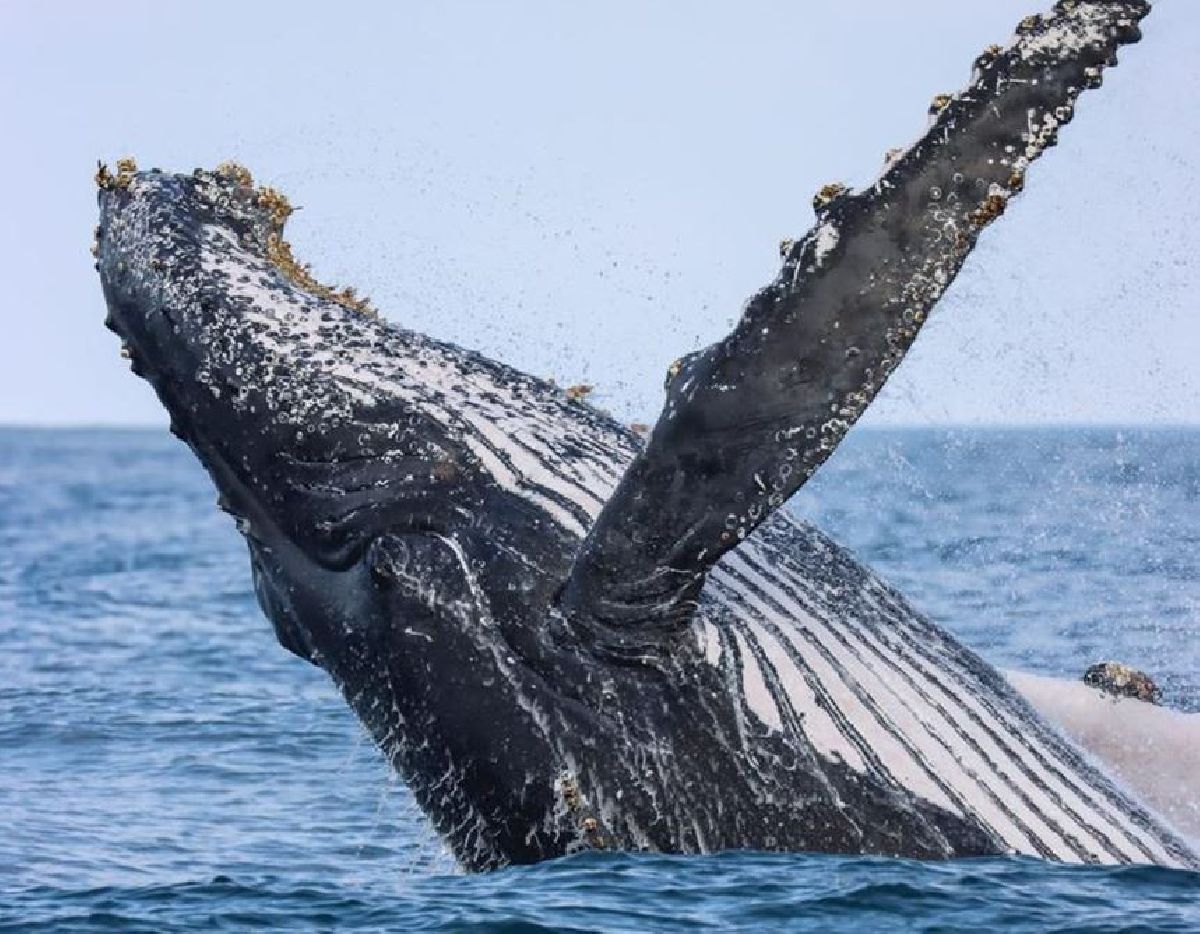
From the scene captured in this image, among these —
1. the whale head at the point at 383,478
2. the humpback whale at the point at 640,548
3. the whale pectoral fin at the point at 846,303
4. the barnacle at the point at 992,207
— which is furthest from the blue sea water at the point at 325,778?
the barnacle at the point at 992,207

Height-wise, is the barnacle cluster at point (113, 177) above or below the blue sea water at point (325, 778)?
above

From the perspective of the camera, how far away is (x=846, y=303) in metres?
7.44

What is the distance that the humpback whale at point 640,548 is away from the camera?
7449 millimetres

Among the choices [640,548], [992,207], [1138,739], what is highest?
[992,207]

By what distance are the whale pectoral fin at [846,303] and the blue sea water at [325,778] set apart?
1420 millimetres

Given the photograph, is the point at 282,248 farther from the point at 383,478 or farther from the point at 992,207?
the point at 992,207

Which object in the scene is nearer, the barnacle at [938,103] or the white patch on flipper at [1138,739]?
the barnacle at [938,103]

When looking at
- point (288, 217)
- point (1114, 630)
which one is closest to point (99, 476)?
point (1114, 630)

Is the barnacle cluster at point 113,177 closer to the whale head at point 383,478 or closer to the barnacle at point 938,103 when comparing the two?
the whale head at point 383,478

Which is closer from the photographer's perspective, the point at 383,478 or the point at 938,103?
the point at 938,103

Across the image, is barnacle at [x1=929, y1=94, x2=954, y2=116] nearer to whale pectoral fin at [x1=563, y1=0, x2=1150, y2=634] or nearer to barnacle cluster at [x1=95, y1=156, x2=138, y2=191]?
whale pectoral fin at [x1=563, y1=0, x2=1150, y2=634]

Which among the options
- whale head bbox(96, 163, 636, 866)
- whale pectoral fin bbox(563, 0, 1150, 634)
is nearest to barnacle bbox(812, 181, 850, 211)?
whale pectoral fin bbox(563, 0, 1150, 634)

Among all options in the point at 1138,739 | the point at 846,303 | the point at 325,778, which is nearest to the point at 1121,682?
the point at 1138,739

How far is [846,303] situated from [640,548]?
43.6 inches
